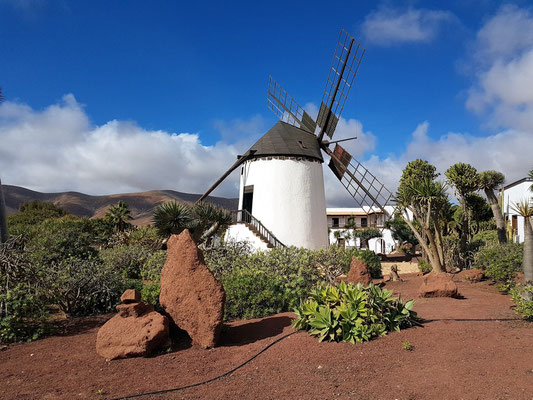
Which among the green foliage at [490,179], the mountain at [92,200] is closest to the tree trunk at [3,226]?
the green foliage at [490,179]

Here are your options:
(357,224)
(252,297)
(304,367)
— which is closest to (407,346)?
(304,367)

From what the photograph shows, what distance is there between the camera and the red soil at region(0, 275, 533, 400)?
173 inches

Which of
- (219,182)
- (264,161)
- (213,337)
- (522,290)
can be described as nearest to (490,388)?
(213,337)

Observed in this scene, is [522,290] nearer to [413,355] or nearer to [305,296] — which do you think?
[413,355]

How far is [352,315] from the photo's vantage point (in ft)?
20.0

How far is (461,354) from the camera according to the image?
5.23m

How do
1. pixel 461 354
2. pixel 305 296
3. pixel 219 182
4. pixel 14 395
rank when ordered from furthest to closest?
pixel 219 182 → pixel 305 296 → pixel 461 354 → pixel 14 395

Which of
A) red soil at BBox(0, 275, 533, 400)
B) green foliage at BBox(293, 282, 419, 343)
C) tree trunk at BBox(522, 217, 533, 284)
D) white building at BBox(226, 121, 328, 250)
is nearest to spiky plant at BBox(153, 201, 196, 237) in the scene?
white building at BBox(226, 121, 328, 250)

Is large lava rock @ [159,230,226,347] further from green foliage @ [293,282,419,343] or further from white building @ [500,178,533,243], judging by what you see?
white building @ [500,178,533,243]

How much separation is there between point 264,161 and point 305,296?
36.0 ft

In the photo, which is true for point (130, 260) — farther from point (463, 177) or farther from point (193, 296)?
point (463, 177)

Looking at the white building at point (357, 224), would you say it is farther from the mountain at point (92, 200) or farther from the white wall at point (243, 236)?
the mountain at point (92, 200)

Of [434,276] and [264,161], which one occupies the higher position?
[264,161]

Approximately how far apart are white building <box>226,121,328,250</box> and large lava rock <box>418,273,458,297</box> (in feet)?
28.1
